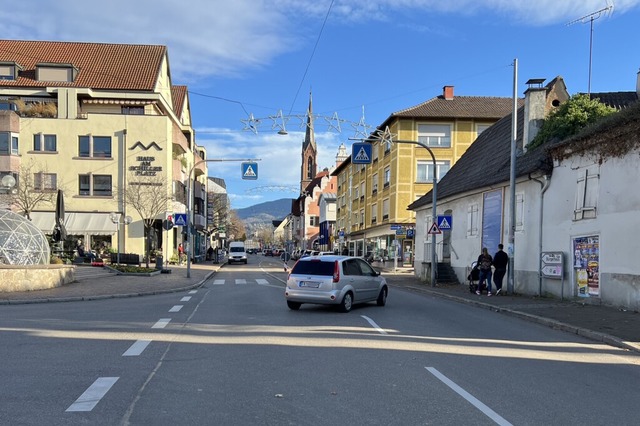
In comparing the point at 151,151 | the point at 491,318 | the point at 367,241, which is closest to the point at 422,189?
the point at 367,241

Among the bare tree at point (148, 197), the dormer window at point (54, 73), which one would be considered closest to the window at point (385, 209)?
the bare tree at point (148, 197)

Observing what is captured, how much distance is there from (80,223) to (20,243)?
20.9 metres

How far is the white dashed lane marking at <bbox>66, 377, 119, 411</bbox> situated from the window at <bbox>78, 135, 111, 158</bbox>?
125ft

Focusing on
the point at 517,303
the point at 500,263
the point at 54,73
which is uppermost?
the point at 54,73

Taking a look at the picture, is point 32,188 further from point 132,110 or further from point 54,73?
point 54,73

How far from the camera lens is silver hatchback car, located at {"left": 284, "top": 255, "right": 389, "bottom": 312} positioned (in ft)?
43.7

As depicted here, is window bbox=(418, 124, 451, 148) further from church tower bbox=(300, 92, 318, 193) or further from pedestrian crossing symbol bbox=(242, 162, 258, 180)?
church tower bbox=(300, 92, 318, 193)

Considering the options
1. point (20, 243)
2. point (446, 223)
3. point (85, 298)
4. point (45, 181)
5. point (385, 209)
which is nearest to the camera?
point (85, 298)

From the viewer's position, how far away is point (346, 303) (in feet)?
44.3

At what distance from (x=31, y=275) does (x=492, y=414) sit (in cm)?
1681

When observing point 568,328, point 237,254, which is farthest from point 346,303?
point 237,254

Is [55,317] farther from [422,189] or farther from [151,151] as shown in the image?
[422,189]

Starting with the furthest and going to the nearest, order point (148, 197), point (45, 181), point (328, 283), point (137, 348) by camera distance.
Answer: point (45, 181) < point (148, 197) < point (328, 283) < point (137, 348)

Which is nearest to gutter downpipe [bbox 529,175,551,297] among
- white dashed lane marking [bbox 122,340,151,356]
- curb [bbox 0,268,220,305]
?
curb [bbox 0,268,220,305]
